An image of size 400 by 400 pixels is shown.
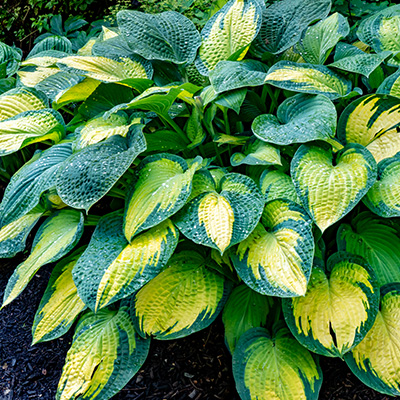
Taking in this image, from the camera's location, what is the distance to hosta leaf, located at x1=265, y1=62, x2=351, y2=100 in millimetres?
1475

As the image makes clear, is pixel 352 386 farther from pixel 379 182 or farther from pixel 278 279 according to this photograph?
pixel 379 182

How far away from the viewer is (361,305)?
4.06 ft

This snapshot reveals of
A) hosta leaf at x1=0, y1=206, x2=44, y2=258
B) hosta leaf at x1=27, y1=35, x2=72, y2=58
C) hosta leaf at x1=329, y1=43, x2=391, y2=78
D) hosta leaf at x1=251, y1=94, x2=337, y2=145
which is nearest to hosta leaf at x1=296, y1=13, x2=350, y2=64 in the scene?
hosta leaf at x1=329, y1=43, x2=391, y2=78

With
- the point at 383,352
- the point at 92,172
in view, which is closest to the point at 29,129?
the point at 92,172

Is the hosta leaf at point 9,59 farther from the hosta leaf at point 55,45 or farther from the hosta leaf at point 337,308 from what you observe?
the hosta leaf at point 337,308

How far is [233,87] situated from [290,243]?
60 cm

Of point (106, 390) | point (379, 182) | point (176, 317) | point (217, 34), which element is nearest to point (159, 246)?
point (176, 317)

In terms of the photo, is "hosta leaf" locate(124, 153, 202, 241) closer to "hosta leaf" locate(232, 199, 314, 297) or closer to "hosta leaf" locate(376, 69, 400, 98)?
"hosta leaf" locate(232, 199, 314, 297)

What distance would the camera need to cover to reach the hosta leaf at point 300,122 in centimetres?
134

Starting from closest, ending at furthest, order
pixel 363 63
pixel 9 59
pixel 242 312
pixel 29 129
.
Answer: pixel 242 312, pixel 363 63, pixel 29 129, pixel 9 59

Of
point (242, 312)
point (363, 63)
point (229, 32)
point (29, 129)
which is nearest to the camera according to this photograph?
point (242, 312)

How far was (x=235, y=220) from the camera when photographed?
4.06 feet

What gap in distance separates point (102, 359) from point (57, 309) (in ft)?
0.92

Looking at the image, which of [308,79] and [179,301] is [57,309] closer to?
[179,301]
